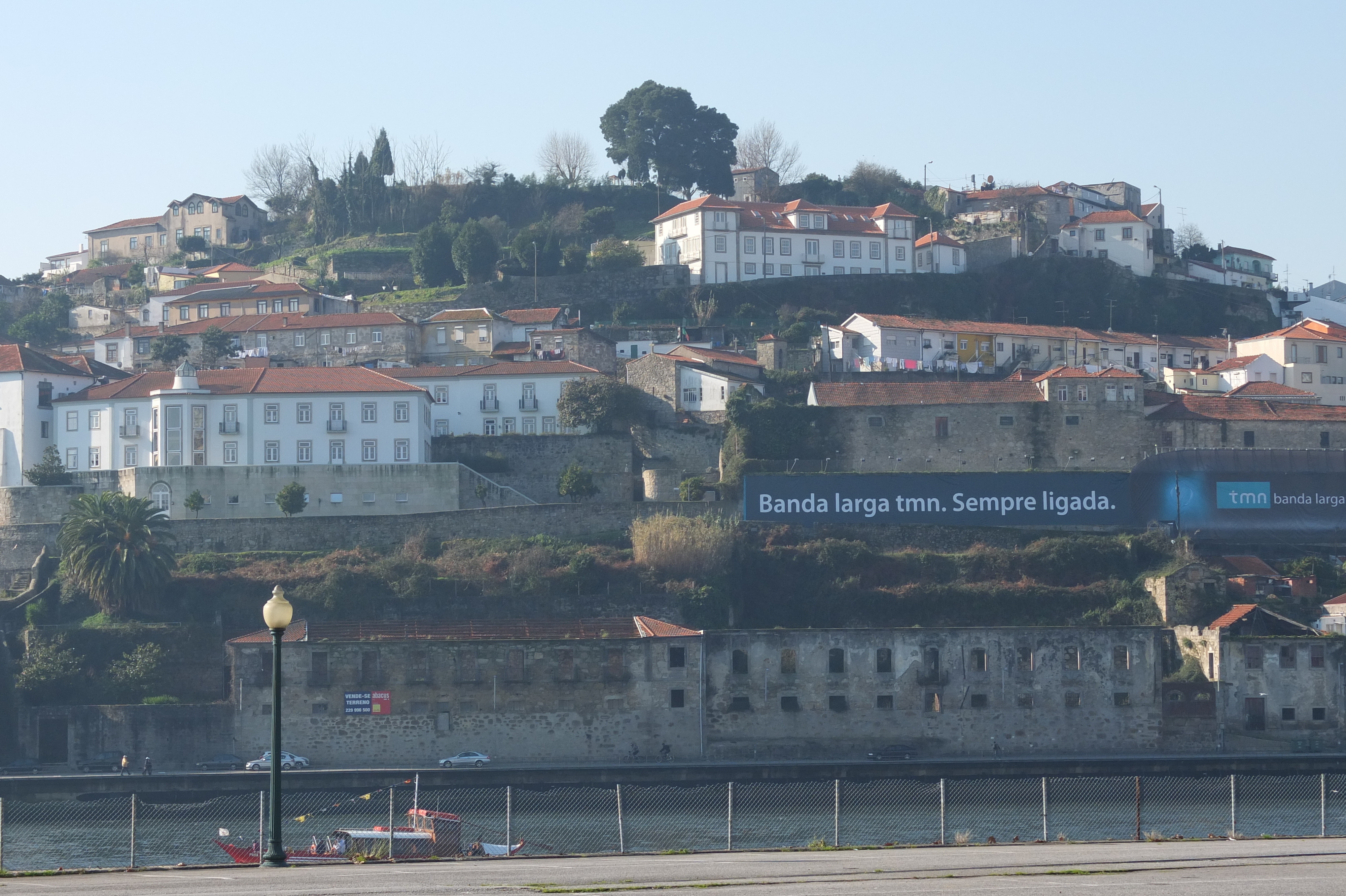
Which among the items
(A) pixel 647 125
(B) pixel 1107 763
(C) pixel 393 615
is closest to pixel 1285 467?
(B) pixel 1107 763

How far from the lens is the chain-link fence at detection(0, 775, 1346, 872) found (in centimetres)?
3297

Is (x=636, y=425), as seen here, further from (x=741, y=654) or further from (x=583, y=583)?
(x=741, y=654)

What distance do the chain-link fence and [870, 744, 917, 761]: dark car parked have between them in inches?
99.0

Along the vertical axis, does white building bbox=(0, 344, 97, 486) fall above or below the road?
above

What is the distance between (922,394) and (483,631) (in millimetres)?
21238

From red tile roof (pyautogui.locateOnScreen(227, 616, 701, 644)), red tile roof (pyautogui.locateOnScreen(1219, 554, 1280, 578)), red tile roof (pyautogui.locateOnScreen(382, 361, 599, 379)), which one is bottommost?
red tile roof (pyautogui.locateOnScreen(227, 616, 701, 644))

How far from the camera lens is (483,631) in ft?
166

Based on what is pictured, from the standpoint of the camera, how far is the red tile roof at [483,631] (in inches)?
1938

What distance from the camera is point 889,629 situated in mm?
49844

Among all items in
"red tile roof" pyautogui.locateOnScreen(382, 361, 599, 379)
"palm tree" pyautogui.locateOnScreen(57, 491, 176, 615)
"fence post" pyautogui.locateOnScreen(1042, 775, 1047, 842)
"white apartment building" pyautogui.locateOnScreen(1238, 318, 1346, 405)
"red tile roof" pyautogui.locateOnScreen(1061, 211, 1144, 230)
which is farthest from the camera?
"red tile roof" pyautogui.locateOnScreen(1061, 211, 1144, 230)

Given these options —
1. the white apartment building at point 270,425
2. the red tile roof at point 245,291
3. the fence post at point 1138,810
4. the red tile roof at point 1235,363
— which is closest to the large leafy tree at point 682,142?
the red tile roof at point 245,291

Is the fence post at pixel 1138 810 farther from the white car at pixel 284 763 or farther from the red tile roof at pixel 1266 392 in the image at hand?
the red tile roof at pixel 1266 392

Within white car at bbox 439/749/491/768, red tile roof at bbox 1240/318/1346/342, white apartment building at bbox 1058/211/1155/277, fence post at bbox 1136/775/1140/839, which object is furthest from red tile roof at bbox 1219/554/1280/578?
white apartment building at bbox 1058/211/1155/277

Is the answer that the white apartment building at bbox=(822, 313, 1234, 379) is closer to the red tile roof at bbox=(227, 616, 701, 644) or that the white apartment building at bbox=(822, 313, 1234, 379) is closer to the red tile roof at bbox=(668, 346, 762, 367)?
the red tile roof at bbox=(668, 346, 762, 367)
